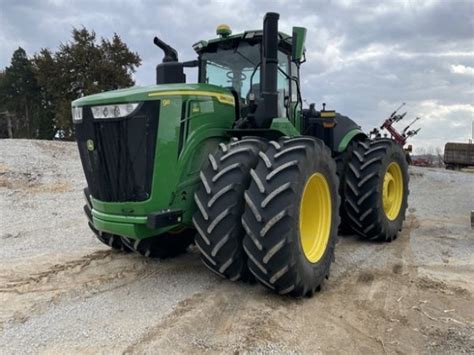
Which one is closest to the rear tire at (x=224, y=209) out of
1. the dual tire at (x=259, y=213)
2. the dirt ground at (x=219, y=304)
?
the dual tire at (x=259, y=213)

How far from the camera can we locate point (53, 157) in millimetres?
14320

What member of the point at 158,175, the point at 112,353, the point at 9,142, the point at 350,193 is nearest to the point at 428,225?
the point at 350,193

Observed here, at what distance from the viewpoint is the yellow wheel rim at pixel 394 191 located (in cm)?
722

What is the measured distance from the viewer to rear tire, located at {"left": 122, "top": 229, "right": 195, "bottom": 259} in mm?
5234

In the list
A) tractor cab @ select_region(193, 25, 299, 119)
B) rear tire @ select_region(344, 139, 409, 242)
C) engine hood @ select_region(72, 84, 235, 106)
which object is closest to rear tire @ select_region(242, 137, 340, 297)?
engine hood @ select_region(72, 84, 235, 106)

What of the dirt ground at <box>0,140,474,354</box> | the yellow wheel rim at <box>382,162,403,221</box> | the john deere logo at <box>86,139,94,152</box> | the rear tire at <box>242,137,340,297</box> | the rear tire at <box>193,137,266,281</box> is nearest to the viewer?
the dirt ground at <box>0,140,474,354</box>

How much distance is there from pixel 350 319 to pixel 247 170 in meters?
1.54

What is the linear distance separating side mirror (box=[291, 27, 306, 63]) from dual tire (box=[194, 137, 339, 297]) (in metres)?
1.63

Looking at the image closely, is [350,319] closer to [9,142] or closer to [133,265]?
[133,265]

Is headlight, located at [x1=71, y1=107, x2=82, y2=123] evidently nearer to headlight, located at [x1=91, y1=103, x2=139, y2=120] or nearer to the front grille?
the front grille

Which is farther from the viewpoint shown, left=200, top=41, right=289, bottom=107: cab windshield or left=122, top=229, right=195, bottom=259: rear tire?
left=200, top=41, right=289, bottom=107: cab windshield

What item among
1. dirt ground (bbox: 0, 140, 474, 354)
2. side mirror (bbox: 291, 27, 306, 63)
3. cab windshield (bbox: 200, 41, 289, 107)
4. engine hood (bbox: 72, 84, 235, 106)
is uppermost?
side mirror (bbox: 291, 27, 306, 63)

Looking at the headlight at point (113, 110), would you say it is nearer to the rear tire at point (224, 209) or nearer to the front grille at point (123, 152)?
the front grille at point (123, 152)

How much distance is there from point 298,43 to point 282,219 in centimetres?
279
